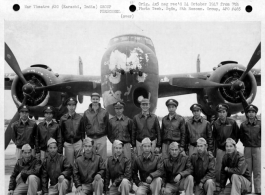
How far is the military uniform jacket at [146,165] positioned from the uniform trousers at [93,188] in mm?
651

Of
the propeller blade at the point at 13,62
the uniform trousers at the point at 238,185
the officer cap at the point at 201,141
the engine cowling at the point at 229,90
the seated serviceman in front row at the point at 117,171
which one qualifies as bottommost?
the uniform trousers at the point at 238,185

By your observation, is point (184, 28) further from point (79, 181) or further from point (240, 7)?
point (79, 181)

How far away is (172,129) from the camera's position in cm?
604

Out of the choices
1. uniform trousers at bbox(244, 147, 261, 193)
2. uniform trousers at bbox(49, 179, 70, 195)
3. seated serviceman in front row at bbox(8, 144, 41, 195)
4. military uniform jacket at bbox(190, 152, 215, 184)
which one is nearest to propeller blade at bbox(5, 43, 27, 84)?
seated serviceman in front row at bbox(8, 144, 41, 195)

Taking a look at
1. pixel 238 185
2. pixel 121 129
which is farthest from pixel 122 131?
pixel 238 185

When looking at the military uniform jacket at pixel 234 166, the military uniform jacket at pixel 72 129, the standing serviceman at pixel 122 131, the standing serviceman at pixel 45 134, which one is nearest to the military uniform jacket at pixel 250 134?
the military uniform jacket at pixel 234 166

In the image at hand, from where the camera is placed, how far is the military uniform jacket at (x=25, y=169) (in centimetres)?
552

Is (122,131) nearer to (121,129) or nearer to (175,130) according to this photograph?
(121,129)

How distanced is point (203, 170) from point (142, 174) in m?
1.17

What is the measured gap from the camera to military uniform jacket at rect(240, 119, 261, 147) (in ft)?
19.5

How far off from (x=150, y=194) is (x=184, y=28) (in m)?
3.86

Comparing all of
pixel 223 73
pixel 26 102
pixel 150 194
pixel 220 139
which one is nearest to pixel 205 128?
pixel 220 139

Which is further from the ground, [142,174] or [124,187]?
[142,174]

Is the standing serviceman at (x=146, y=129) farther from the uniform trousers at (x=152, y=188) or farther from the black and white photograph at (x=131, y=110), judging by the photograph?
the uniform trousers at (x=152, y=188)
